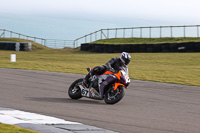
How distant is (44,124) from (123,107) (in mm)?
3237

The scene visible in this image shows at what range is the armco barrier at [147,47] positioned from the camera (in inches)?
1373

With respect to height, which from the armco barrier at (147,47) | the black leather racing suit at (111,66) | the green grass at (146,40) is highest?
the green grass at (146,40)

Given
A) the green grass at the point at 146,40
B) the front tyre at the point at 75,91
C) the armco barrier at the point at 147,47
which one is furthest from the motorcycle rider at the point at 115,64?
the green grass at the point at 146,40

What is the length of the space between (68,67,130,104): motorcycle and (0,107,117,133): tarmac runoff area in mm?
2722

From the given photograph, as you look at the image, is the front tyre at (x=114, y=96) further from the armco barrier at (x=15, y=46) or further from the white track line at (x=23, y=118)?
the armco barrier at (x=15, y=46)

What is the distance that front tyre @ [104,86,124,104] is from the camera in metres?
9.37

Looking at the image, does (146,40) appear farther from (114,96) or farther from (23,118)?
(23,118)

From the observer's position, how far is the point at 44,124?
6238 millimetres

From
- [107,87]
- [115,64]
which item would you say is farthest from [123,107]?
[115,64]

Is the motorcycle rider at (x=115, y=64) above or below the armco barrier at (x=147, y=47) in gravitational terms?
below

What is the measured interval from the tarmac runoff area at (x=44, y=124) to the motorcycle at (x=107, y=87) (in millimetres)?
2722

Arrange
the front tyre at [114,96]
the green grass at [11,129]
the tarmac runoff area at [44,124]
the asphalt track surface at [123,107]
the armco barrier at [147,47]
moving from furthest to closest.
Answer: the armco barrier at [147,47], the front tyre at [114,96], the asphalt track surface at [123,107], the tarmac runoff area at [44,124], the green grass at [11,129]

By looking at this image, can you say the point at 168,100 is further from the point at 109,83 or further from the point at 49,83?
the point at 49,83

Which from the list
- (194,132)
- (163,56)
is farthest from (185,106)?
(163,56)
